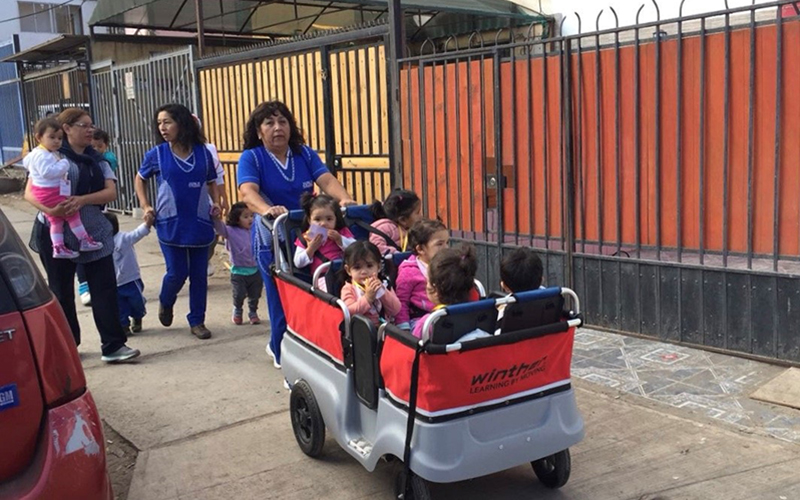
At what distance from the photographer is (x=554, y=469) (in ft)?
11.6

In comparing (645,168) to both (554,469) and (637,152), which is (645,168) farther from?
(554,469)

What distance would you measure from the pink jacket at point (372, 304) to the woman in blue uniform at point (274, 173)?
1.22m

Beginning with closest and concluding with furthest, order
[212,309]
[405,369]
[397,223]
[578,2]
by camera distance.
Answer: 1. [405,369]
2. [397,223]
3. [212,309]
4. [578,2]

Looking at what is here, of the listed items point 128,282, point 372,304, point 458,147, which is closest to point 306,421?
point 372,304

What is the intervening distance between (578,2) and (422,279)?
7.50 m

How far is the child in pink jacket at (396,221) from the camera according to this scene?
14.8 feet

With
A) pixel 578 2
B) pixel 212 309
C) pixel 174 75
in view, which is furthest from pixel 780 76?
pixel 174 75

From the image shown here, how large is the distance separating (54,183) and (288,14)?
8.90 metres

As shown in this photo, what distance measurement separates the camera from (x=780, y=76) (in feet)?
16.4

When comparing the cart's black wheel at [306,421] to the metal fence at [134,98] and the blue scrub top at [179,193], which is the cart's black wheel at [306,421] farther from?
the metal fence at [134,98]

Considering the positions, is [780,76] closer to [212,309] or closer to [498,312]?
[498,312]

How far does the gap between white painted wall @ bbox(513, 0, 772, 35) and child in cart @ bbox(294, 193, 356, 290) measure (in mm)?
4713

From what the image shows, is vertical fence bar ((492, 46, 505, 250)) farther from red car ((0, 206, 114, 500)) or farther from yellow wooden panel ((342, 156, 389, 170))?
red car ((0, 206, 114, 500))

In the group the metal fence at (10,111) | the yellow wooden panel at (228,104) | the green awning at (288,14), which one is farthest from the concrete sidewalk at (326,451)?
the metal fence at (10,111)
